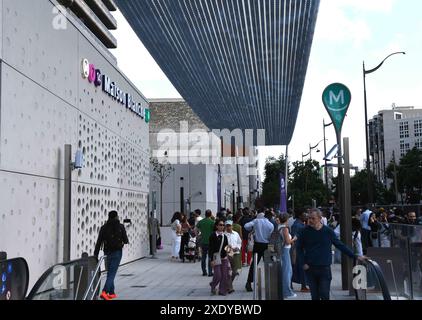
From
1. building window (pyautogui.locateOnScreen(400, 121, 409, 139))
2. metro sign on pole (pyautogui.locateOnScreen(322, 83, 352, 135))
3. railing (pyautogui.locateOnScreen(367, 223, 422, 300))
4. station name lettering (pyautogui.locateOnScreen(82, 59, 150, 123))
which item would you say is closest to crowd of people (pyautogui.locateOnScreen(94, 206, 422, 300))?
railing (pyautogui.locateOnScreen(367, 223, 422, 300))

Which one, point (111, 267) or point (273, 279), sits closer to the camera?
point (273, 279)

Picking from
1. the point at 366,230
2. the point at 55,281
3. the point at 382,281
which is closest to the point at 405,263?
the point at 382,281

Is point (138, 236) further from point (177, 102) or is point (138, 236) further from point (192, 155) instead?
point (177, 102)

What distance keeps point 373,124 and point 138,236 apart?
477 ft

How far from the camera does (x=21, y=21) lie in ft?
31.9

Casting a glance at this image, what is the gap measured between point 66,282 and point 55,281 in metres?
0.14

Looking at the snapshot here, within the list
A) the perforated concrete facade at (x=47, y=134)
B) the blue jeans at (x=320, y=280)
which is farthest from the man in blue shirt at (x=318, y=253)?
the perforated concrete facade at (x=47, y=134)

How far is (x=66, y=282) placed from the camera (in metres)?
5.69

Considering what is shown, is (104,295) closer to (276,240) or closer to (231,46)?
(276,240)

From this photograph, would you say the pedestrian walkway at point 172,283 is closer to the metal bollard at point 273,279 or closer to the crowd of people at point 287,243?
the crowd of people at point 287,243

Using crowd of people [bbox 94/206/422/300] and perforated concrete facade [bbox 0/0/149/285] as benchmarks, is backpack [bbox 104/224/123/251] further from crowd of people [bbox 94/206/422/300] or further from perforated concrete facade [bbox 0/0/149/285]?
perforated concrete facade [bbox 0/0/149/285]

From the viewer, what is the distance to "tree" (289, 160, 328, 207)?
7544cm

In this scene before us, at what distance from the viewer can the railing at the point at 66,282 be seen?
17.3 feet
